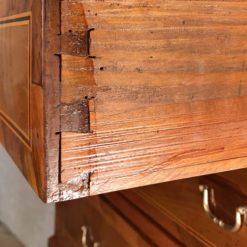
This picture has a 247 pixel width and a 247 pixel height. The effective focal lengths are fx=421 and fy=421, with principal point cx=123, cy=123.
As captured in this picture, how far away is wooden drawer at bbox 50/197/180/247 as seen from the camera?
75cm

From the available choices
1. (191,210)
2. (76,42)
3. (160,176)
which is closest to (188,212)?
(191,210)

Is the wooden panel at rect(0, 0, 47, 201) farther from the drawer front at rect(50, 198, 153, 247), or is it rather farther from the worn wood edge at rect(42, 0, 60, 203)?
the drawer front at rect(50, 198, 153, 247)

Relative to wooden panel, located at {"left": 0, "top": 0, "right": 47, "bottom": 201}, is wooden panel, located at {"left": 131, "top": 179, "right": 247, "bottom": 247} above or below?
below

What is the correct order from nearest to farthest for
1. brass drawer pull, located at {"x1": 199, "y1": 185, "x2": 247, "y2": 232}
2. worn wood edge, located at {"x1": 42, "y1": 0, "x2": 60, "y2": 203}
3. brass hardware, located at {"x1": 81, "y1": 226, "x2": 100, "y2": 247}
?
worn wood edge, located at {"x1": 42, "y1": 0, "x2": 60, "y2": 203} < brass drawer pull, located at {"x1": 199, "y1": 185, "x2": 247, "y2": 232} < brass hardware, located at {"x1": 81, "y1": 226, "x2": 100, "y2": 247}

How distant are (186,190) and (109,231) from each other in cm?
27

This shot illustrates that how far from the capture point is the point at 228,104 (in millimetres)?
372

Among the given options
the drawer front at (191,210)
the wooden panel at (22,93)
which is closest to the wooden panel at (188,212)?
the drawer front at (191,210)

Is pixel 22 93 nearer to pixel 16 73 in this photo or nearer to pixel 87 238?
pixel 16 73

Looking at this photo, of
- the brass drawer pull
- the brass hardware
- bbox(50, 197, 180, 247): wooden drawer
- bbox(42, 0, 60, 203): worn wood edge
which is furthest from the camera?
the brass hardware

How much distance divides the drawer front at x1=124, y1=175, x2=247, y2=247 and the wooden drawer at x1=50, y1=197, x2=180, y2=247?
3 centimetres

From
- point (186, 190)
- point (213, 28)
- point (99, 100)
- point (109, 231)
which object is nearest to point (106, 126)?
point (99, 100)

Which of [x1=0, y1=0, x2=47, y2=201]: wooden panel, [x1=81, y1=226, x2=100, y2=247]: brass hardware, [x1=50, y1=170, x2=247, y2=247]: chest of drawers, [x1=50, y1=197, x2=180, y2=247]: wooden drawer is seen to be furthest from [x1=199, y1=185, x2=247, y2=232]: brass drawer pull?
[x1=81, y1=226, x2=100, y2=247]: brass hardware

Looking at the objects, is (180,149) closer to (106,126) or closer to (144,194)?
(106,126)

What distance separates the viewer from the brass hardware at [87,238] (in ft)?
2.99
